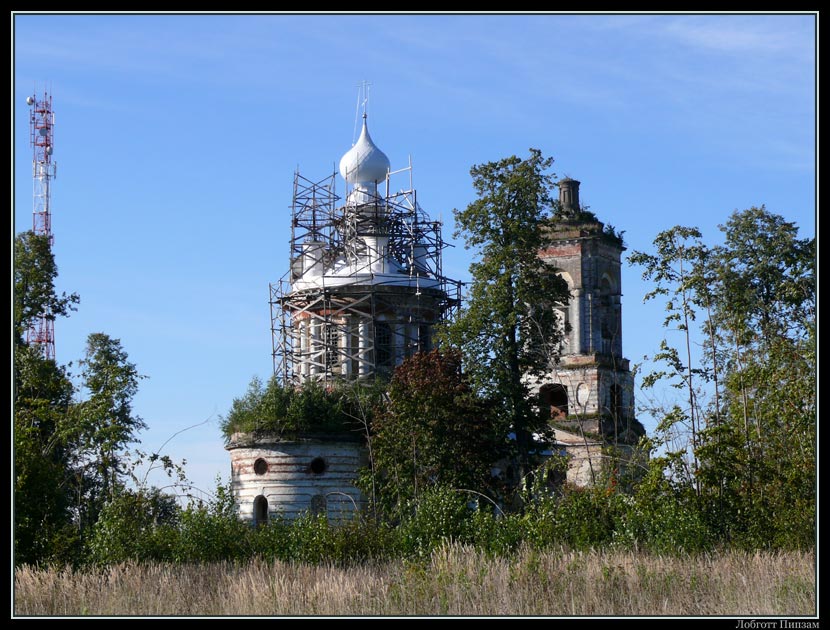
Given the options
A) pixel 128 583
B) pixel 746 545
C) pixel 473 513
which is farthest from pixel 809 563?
pixel 128 583

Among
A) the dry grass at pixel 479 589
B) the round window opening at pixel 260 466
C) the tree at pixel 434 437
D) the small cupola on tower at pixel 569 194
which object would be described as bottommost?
the dry grass at pixel 479 589

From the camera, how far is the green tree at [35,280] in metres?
34.5

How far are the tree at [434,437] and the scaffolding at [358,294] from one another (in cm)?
750

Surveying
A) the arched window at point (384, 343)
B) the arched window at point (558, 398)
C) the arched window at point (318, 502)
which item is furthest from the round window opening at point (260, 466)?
the arched window at point (558, 398)

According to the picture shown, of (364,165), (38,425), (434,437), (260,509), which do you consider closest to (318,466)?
(260,509)

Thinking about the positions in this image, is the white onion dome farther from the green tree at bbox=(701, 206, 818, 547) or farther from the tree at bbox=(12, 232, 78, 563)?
the green tree at bbox=(701, 206, 818, 547)

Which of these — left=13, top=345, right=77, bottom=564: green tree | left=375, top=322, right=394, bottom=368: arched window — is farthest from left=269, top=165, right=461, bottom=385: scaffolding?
left=13, top=345, right=77, bottom=564: green tree

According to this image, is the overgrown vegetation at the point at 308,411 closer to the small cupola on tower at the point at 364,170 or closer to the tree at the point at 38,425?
the tree at the point at 38,425

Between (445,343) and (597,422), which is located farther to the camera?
(597,422)

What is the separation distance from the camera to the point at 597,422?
42406mm

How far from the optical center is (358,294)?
4059 centimetres

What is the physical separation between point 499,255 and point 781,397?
10.3 meters

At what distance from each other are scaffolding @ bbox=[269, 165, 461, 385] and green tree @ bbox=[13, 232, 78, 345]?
761 cm
